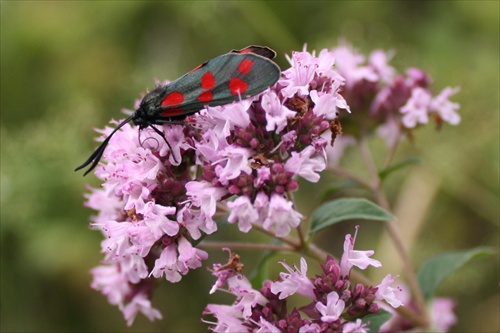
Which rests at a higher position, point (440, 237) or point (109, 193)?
point (440, 237)

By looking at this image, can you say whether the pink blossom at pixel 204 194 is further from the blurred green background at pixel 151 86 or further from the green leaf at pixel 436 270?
the blurred green background at pixel 151 86

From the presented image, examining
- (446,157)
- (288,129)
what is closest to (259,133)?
(288,129)

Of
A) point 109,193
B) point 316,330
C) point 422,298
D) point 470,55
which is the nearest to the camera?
point 316,330

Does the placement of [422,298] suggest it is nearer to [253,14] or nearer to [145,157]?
[145,157]

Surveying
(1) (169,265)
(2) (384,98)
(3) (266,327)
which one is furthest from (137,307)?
(2) (384,98)

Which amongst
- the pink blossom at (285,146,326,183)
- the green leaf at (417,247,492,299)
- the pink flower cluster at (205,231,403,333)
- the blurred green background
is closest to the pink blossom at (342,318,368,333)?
the pink flower cluster at (205,231,403,333)

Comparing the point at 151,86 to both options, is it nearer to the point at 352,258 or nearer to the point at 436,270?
the point at 436,270
